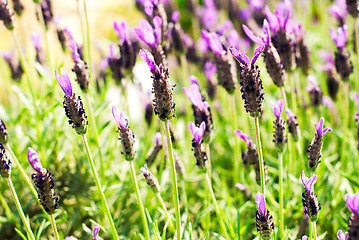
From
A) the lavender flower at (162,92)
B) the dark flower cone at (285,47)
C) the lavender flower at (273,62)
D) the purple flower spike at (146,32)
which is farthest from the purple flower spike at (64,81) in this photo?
the dark flower cone at (285,47)

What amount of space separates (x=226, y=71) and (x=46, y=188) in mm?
995

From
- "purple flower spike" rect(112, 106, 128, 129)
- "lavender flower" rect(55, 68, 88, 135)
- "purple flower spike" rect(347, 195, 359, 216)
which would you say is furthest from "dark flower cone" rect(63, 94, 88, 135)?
"purple flower spike" rect(347, 195, 359, 216)

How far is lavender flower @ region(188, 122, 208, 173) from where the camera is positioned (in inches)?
54.1

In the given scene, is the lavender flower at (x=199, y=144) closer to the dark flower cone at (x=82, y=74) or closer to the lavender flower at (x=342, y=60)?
the dark flower cone at (x=82, y=74)

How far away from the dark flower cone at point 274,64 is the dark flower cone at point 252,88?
357 mm

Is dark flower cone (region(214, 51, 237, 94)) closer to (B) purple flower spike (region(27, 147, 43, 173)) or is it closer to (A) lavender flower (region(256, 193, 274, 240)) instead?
(A) lavender flower (region(256, 193, 274, 240))

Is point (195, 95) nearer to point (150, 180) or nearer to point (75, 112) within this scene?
point (150, 180)

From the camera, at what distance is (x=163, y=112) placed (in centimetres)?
124

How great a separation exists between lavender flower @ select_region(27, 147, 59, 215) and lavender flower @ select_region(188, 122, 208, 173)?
0.53 m

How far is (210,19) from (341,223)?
166 cm

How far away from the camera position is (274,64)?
163 cm

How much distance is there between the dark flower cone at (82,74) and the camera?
1.71 metres

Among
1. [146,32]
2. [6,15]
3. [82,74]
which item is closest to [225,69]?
[146,32]

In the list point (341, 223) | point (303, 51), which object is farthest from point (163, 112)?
point (303, 51)
